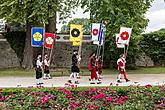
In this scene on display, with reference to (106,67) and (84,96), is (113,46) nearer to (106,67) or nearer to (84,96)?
(106,67)

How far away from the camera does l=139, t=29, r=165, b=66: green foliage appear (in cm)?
3809

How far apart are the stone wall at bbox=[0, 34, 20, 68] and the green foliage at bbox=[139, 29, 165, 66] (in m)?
12.1

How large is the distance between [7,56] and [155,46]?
14.1 meters

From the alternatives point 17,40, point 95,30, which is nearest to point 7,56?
point 17,40

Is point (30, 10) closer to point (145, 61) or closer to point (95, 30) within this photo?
point (95, 30)

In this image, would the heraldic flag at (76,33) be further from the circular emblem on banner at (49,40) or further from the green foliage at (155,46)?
the green foliage at (155,46)

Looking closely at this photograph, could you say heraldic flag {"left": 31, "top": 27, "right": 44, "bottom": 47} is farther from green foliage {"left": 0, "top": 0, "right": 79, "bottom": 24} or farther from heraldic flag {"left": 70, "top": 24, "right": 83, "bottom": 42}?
green foliage {"left": 0, "top": 0, "right": 79, "bottom": 24}

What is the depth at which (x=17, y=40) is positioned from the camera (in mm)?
34688

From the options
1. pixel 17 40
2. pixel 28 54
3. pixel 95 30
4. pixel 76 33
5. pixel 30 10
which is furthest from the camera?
pixel 17 40

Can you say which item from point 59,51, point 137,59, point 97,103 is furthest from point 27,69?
point 97,103

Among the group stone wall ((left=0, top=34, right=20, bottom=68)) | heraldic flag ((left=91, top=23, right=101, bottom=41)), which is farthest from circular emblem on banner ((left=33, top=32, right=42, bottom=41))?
stone wall ((left=0, top=34, right=20, bottom=68))

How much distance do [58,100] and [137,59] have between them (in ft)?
89.0

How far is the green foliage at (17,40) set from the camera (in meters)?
34.7

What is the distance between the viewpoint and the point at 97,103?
10.0 meters
